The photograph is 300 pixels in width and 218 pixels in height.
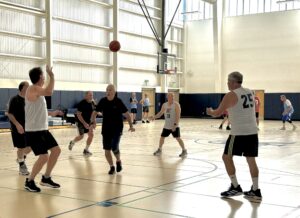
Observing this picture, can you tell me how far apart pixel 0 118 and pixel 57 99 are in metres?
4.54

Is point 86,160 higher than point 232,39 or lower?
lower

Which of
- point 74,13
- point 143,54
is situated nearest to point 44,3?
point 74,13

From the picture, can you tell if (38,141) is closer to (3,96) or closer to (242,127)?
(242,127)

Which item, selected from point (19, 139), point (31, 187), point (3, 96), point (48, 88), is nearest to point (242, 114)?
point (48, 88)

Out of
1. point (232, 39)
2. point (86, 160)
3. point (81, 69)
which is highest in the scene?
point (232, 39)

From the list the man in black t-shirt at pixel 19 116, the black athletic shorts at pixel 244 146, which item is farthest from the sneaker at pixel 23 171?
the black athletic shorts at pixel 244 146

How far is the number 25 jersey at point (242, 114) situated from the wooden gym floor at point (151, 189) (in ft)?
3.37

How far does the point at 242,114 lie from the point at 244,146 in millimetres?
476

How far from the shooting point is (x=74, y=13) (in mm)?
26938

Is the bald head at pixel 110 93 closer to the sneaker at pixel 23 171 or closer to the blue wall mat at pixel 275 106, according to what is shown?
the sneaker at pixel 23 171

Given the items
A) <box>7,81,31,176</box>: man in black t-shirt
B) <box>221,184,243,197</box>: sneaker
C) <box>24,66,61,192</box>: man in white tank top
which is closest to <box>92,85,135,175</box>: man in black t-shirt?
<box>7,81,31,176</box>: man in black t-shirt

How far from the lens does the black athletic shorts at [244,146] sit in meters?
6.54

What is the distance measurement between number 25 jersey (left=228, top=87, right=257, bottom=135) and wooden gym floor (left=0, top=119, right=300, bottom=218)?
1027mm

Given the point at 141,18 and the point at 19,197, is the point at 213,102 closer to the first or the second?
the point at 141,18
